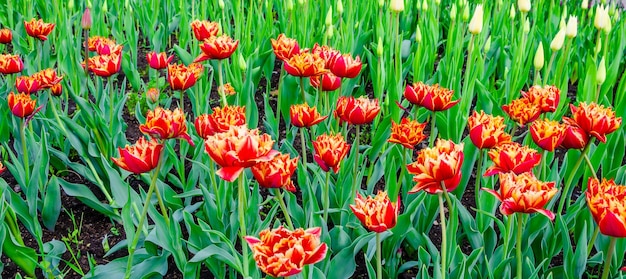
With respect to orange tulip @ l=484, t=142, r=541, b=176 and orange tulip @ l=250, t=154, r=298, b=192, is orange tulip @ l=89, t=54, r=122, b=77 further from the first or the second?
orange tulip @ l=484, t=142, r=541, b=176

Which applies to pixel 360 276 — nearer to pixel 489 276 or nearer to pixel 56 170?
pixel 489 276

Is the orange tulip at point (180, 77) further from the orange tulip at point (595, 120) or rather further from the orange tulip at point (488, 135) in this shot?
the orange tulip at point (595, 120)

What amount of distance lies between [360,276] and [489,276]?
1.39ft

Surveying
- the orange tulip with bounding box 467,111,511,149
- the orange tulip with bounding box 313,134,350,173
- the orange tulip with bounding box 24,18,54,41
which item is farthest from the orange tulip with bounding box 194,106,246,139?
the orange tulip with bounding box 24,18,54,41

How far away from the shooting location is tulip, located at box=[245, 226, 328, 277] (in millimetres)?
984

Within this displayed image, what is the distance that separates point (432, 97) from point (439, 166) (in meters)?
0.55

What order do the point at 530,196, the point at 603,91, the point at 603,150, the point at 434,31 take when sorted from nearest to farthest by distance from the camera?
1. the point at 530,196
2. the point at 603,150
3. the point at 603,91
4. the point at 434,31

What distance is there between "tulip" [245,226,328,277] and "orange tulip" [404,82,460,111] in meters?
0.75

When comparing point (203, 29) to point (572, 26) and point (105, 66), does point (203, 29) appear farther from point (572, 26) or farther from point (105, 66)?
point (572, 26)

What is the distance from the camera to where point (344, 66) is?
71.8 inches

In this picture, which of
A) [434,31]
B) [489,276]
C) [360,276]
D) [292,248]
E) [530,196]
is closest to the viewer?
[292,248]

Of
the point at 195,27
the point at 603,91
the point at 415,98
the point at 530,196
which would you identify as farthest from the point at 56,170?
the point at 603,91

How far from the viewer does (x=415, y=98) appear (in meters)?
1.71

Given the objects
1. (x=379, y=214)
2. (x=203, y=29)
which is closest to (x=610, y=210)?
(x=379, y=214)
